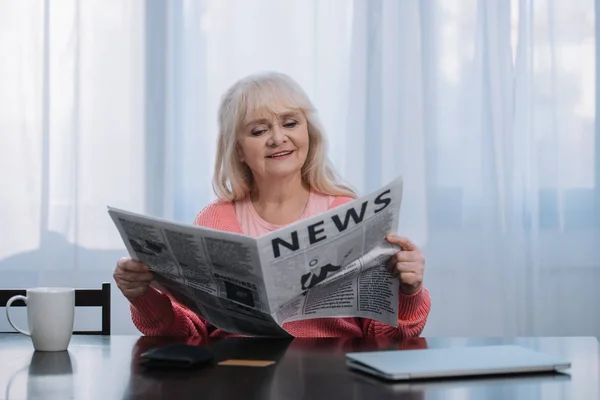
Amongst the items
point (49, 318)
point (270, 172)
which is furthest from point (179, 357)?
point (270, 172)

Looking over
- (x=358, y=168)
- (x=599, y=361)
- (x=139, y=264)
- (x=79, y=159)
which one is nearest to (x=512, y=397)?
(x=599, y=361)

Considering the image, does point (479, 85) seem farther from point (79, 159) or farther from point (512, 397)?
point (512, 397)

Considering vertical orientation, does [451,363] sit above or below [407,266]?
below

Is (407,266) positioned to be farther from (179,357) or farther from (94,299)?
(94,299)

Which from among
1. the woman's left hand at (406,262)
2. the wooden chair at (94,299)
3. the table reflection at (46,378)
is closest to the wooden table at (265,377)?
the table reflection at (46,378)

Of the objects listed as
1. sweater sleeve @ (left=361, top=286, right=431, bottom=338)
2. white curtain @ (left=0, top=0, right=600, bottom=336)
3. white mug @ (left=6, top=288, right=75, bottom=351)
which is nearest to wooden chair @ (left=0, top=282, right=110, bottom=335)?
white mug @ (left=6, top=288, right=75, bottom=351)

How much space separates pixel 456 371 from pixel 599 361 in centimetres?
25

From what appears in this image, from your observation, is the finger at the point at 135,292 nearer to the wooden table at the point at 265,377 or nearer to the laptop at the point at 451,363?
the wooden table at the point at 265,377

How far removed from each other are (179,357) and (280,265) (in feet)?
0.67

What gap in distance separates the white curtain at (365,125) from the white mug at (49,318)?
5.07ft

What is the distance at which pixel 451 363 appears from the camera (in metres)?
1.04

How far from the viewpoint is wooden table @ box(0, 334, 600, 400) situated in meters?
0.93

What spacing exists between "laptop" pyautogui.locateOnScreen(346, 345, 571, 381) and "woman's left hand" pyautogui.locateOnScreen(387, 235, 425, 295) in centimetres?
25

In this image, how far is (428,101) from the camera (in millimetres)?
2803
